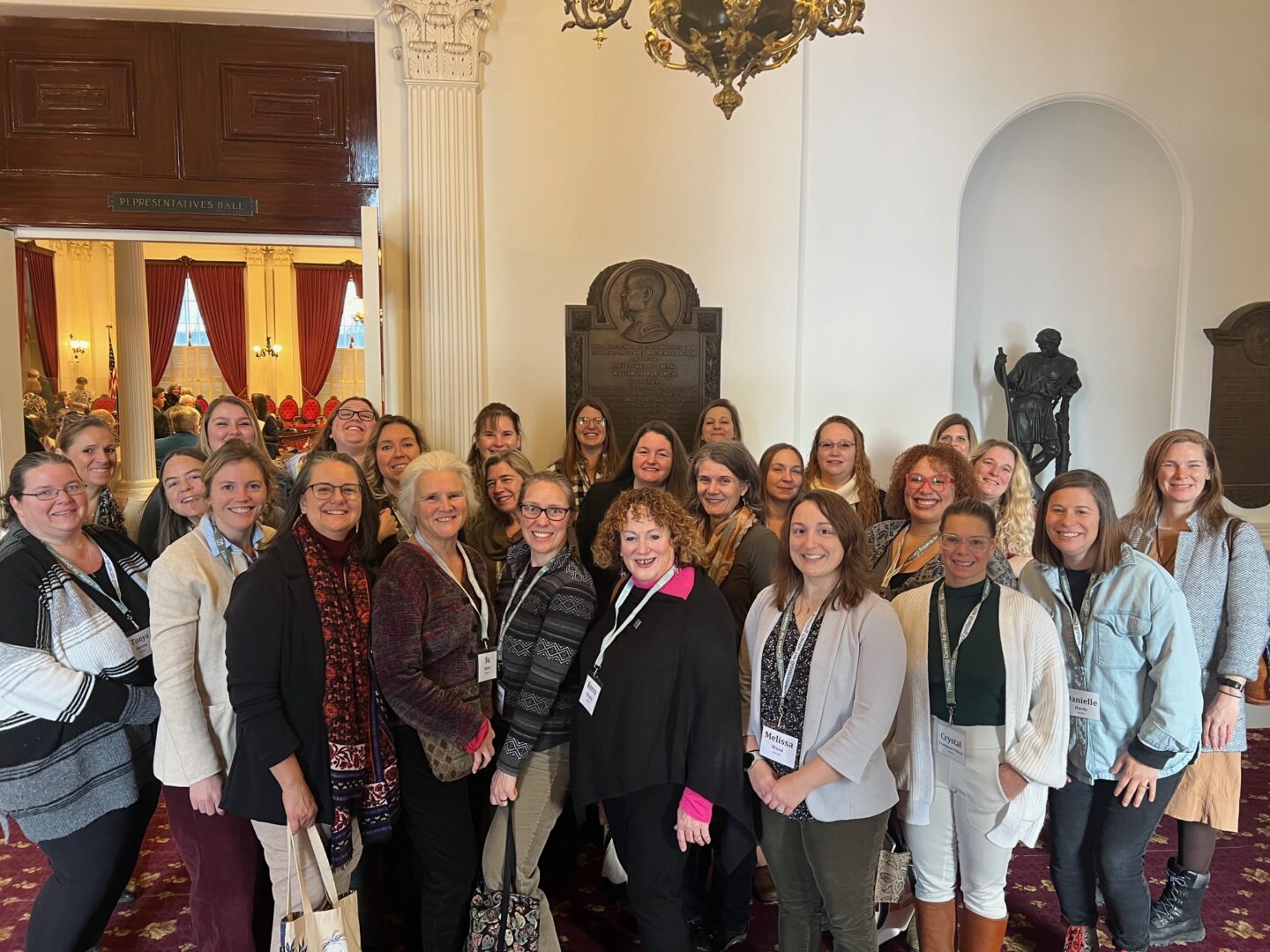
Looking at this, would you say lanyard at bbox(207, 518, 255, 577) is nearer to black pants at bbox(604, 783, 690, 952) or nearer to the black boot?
black pants at bbox(604, 783, 690, 952)

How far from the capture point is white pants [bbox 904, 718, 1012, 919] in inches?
93.9

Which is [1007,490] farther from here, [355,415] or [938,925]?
[355,415]

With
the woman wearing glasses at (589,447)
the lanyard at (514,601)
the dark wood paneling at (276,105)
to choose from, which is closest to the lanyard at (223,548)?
the lanyard at (514,601)

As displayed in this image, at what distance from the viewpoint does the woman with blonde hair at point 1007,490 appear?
Result: 3600 millimetres

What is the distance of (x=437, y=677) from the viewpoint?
2.39 m

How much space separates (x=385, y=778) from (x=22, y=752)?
3.35 feet

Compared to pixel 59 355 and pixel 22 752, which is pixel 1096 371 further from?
pixel 59 355

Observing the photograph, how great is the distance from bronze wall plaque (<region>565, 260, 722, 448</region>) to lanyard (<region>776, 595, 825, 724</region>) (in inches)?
124

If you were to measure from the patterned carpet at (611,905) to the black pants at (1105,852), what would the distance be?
0.33m

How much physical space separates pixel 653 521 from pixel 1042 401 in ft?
14.9

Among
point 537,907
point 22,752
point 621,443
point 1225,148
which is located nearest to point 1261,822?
point 537,907

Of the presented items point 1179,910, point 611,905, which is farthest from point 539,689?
point 1179,910

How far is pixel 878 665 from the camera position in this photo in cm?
222

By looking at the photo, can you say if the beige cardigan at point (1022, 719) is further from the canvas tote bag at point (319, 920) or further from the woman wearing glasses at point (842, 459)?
the canvas tote bag at point (319, 920)
